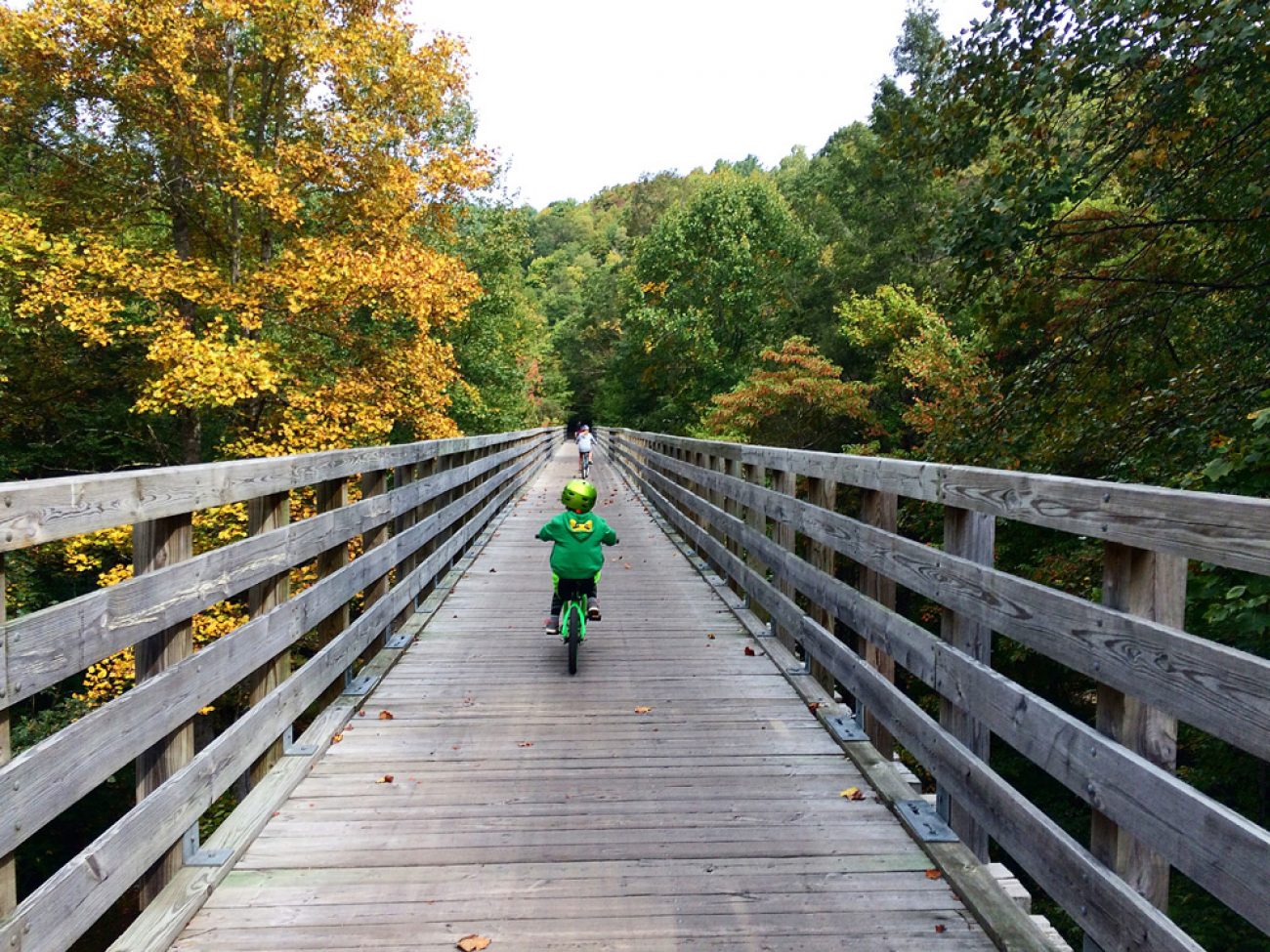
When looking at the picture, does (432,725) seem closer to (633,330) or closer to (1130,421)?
(1130,421)

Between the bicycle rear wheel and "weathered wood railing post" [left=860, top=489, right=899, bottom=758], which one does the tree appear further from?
"weathered wood railing post" [left=860, top=489, right=899, bottom=758]

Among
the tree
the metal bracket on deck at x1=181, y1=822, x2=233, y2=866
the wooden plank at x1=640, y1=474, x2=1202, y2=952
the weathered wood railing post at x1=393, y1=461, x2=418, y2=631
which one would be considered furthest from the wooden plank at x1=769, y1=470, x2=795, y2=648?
the tree

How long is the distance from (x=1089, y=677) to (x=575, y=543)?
3.88 metres

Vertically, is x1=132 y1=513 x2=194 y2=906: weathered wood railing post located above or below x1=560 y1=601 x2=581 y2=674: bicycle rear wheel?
above

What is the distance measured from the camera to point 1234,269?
7.52 meters

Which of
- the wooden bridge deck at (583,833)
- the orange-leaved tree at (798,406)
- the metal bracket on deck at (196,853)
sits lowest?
the wooden bridge deck at (583,833)

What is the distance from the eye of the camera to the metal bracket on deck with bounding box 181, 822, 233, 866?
2.93 metres

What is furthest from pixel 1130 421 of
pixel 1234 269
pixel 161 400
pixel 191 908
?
pixel 161 400

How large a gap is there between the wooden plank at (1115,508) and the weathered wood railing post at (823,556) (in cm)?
92

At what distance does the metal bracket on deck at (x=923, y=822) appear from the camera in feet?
10.4

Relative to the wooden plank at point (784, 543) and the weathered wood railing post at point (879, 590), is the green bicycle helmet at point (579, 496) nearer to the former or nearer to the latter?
the wooden plank at point (784, 543)

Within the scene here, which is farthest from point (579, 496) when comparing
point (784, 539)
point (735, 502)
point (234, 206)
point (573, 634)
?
point (234, 206)

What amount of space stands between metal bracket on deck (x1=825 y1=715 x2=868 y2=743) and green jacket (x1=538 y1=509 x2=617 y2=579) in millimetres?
1981

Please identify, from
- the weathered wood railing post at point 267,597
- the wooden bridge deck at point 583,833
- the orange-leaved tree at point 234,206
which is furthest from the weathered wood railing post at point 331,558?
the orange-leaved tree at point 234,206
